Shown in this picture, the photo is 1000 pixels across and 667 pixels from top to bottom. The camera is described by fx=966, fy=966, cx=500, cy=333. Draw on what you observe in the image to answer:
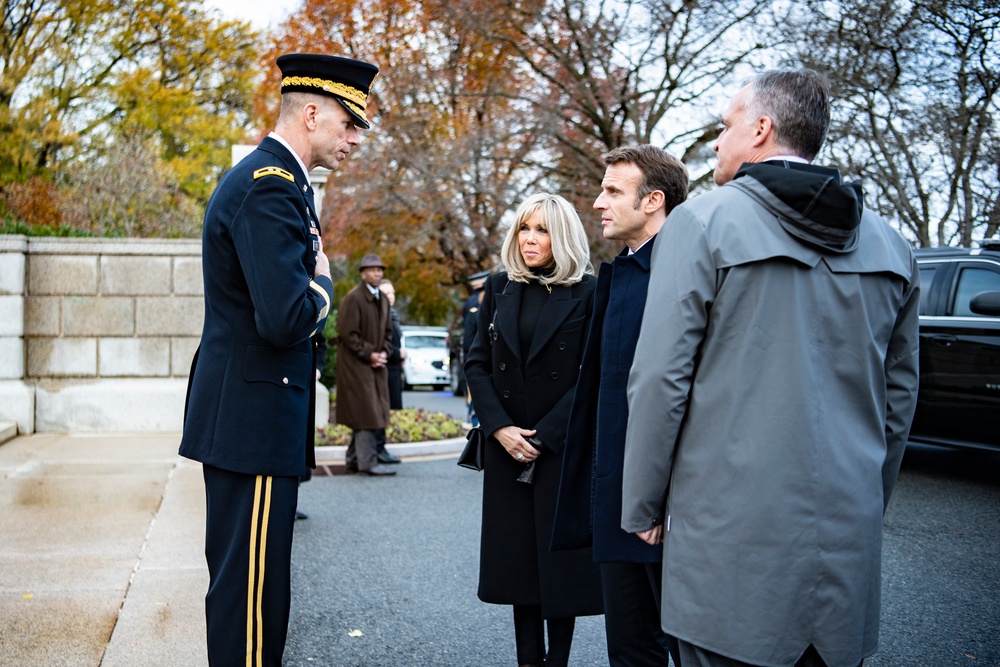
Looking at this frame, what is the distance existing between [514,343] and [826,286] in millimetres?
1679

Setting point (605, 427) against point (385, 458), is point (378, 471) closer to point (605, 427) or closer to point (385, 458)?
point (385, 458)

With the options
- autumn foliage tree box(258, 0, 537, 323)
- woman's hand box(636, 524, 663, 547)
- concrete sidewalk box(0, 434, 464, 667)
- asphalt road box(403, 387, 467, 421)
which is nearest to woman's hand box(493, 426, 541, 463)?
woman's hand box(636, 524, 663, 547)

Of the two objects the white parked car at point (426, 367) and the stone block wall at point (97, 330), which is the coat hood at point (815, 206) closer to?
the stone block wall at point (97, 330)

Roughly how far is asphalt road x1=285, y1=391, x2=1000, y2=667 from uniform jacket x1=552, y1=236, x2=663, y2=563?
54.3 inches

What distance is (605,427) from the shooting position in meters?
2.93

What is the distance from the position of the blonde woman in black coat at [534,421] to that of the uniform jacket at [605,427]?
539mm

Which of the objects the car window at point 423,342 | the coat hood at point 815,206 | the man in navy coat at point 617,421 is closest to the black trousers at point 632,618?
the man in navy coat at point 617,421

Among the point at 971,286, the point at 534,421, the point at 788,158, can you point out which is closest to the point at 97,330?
the point at 534,421

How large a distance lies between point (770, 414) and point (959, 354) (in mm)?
7076

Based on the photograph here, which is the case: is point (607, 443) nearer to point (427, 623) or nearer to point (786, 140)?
point (786, 140)

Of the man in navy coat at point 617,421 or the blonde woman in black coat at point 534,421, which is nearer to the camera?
the man in navy coat at point 617,421

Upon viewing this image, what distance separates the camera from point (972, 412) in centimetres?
831

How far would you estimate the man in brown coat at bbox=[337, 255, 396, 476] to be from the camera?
9.12 meters

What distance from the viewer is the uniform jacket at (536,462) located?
3.67 meters
